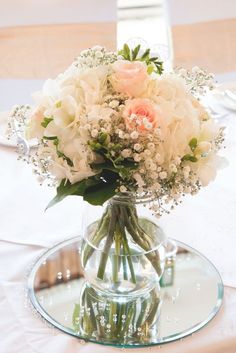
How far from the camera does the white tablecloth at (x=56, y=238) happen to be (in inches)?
34.6

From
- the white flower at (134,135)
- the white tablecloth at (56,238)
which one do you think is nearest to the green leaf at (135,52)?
the white flower at (134,135)

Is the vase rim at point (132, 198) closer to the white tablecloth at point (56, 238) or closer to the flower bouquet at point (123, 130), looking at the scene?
the flower bouquet at point (123, 130)

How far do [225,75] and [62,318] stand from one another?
2.29 meters

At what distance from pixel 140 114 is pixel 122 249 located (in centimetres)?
25

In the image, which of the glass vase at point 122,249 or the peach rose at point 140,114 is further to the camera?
the glass vase at point 122,249

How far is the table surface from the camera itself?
2.88ft

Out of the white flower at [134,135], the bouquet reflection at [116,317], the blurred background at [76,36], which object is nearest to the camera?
the white flower at [134,135]

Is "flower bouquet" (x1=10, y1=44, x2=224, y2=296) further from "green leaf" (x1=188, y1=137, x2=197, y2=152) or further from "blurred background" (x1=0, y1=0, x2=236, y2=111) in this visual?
"blurred background" (x1=0, y1=0, x2=236, y2=111)

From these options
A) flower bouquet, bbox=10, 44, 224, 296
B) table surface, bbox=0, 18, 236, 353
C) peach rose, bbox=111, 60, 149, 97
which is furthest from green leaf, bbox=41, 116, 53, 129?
table surface, bbox=0, 18, 236, 353

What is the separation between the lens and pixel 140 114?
808 mm

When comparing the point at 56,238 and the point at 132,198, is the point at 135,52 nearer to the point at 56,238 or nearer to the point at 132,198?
the point at 132,198

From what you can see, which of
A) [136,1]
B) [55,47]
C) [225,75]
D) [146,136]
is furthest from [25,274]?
[136,1]

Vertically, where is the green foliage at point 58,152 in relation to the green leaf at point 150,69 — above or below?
below

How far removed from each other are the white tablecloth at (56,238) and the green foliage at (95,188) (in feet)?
0.67
